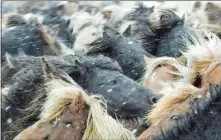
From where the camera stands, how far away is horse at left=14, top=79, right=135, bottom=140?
3.57 m

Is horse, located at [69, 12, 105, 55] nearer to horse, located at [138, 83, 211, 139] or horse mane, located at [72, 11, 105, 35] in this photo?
horse mane, located at [72, 11, 105, 35]

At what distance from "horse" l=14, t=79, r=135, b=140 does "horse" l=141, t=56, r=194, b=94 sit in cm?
117

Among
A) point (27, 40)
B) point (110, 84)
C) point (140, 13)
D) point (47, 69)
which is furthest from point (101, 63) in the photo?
point (140, 13)

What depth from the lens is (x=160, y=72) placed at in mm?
5293

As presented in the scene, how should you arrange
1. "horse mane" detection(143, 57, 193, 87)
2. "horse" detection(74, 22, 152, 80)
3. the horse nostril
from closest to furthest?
the horse nostril < "horse mane" detection(143, 57, 193, 87) < "horse" detection(74, 22, 152, 80)

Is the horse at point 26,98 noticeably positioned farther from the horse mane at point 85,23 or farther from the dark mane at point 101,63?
the horse mane at point 85,23

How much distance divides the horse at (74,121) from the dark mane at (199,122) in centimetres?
71

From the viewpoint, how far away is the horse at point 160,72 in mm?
4933

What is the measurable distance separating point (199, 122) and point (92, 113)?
1028 mm

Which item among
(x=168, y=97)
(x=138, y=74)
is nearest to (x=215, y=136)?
(x=168, y=97)

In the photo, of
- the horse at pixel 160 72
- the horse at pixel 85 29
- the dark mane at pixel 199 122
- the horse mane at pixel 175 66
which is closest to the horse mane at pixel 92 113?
the dark mane at pixel 199 122

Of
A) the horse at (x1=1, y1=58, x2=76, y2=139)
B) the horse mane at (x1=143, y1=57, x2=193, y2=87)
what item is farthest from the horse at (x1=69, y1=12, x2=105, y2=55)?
the horse at (x1=1, y1=58, x2=76, y2=139)

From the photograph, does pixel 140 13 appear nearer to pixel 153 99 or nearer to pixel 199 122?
pixel 153 99

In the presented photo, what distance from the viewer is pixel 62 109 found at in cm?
371
